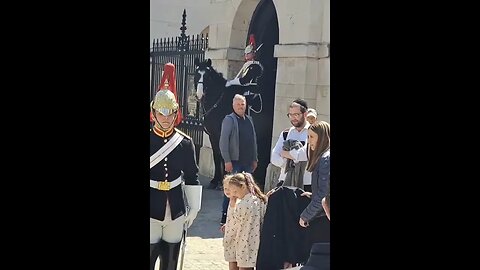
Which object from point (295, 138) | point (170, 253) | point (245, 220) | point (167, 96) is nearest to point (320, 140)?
point (295, 138)

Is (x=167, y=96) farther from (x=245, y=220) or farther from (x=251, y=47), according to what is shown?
(x=245, y=220)

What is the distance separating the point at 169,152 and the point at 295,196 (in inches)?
24.3

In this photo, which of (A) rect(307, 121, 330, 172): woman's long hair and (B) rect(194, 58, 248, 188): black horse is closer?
(A) rect(307, 121, 330, 172): woman's long hair

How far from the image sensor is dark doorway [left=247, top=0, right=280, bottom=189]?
278 cm

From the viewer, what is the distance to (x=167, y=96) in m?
2.69

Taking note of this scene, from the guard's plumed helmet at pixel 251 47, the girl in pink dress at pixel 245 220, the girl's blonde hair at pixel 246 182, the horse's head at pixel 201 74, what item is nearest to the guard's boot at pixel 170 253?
the girl in pink dress at pixel 245 220

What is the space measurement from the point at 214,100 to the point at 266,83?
268 millimetres

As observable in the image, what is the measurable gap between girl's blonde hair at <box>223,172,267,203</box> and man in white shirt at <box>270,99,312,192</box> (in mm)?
105

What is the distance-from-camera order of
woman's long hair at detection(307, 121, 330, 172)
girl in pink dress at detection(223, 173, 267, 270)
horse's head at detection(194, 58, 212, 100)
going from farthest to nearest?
horse's head at detection(194, 58, 212, 100)
girl in pink dress at detection(223, 173, 267, 270)
woman's long hair at detection(307, 121, 330, 172)

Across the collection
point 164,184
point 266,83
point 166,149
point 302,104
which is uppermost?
point 266,83

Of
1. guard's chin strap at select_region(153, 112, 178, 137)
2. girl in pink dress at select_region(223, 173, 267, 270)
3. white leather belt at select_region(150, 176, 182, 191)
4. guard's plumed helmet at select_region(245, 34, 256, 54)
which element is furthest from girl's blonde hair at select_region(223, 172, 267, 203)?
guard's plumed helmet at select_region(245, 34, 256, 54)

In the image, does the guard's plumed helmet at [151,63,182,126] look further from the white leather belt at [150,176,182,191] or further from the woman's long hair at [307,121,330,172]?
the woman's long hair at [307,121,330,172]
